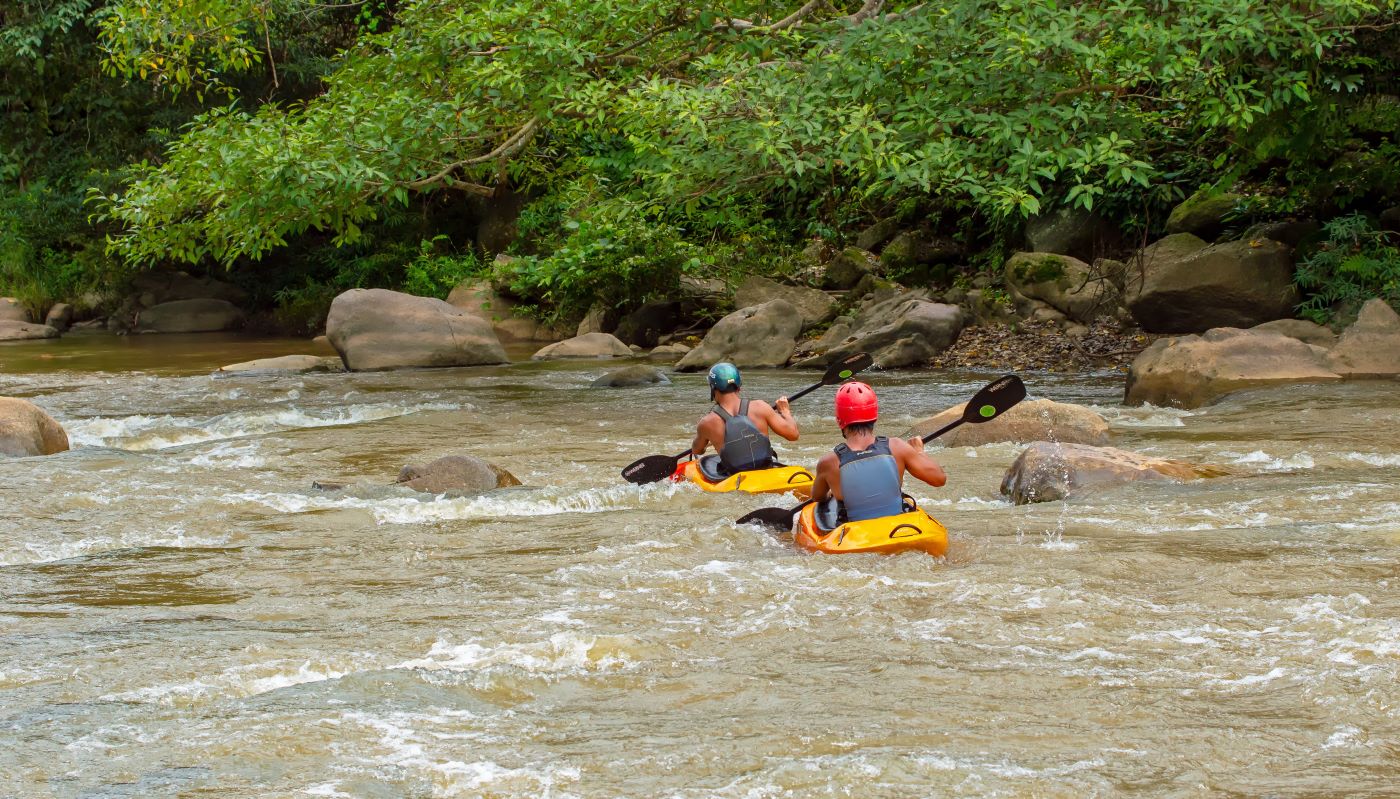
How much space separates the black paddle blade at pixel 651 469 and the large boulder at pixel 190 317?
1942 centimetres

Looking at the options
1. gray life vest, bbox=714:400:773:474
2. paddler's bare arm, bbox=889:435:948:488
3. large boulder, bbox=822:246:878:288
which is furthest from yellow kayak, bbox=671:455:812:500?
large boulder, bbox=822:246:878:288

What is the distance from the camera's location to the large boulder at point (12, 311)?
82.6 feet

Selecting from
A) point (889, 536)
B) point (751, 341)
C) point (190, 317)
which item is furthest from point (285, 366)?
point (889, 536)

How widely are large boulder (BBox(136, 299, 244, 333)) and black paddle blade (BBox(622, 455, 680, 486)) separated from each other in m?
19.4

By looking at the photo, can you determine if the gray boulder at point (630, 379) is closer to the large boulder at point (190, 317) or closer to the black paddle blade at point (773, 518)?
the black paddle blade at point (773, 518)

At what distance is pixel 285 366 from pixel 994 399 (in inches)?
453

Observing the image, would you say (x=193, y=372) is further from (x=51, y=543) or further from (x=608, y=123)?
(x=51, y=543)

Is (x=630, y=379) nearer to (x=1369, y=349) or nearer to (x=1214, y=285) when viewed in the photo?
(x=1214, y=285)

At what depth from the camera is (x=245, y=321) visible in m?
26.3

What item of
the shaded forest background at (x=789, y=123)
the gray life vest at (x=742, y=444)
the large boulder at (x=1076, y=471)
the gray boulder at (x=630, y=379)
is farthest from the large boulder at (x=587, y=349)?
the large boulder at (x=1076, y=471)

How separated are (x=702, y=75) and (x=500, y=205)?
1229cm

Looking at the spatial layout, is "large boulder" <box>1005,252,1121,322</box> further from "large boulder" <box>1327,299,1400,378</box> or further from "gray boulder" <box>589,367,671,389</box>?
"gray boulder" <box>589,367,671,389</box>


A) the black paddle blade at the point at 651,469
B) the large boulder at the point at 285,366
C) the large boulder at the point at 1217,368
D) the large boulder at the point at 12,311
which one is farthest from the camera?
the large boulder at the point at 12,311

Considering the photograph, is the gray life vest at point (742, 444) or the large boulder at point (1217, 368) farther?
the large boulder at point (1217, 368)
